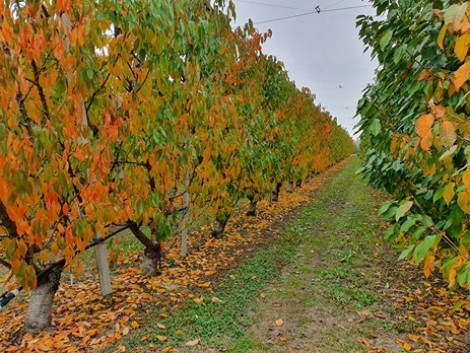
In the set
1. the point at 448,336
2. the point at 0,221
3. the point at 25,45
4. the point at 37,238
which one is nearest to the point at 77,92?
the point at 25,45

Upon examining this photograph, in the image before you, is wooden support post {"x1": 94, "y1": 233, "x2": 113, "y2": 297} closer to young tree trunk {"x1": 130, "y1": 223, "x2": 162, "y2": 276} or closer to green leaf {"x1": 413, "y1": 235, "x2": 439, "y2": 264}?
young tree trunk {"x1": 130, "y1": 223, "x2": 162, "y2": 276}

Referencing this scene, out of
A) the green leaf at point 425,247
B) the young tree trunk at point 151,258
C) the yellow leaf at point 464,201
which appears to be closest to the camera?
the yellow leaf at point 464,201

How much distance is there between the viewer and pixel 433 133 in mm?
1459

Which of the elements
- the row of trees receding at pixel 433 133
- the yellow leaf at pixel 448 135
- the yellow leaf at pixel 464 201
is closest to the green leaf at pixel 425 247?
the row of trees receding at pixel 433 133

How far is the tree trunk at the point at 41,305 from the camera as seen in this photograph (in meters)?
3.33

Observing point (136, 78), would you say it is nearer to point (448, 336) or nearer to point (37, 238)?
point (37, 238)

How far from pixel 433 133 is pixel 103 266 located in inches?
A: 161

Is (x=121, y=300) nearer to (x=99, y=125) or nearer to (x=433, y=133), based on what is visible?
(x=99, y=125)

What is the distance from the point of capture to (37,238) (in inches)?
88.9

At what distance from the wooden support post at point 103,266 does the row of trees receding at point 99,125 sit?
0.33m

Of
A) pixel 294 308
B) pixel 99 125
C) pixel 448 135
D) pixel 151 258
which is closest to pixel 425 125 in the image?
A: pixel 448 135

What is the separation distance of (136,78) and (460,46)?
333cm

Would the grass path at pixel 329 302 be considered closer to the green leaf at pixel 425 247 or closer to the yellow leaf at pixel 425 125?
the green leaf at pixel 425 247

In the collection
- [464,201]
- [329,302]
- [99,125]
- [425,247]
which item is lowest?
[329,302]
